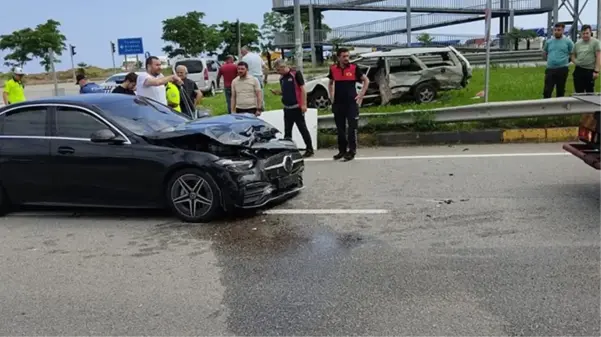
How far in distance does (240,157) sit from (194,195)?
2.02 ft

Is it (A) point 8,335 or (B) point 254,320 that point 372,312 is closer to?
(B) point 254,320

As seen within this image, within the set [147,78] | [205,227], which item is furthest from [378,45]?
[205,227]

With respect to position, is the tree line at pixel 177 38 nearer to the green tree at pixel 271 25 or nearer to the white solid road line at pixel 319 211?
the green tree at pixel 271 25

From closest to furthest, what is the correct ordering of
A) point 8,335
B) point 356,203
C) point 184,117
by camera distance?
1. point 8,335
2. point 356,203
3. point 184,117

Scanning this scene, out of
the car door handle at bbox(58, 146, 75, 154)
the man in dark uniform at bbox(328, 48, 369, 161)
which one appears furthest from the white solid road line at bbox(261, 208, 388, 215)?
the man in dark uniform at bbox(328, 48, 369, 161)

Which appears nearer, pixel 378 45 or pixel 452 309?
pixel 452 309

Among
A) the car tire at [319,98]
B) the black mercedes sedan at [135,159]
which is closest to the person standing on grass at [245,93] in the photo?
the black mercedes sedan at [135,159]

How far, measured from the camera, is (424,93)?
47.7 feet

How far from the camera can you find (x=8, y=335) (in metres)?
3.83

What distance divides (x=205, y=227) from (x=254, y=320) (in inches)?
93.2

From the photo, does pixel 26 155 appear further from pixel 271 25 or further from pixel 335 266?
→ pixel 271 25

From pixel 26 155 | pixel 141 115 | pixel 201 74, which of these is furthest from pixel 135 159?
pixel 201 74

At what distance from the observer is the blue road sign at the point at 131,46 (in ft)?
114

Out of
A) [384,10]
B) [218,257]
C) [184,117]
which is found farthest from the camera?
[384,10]
